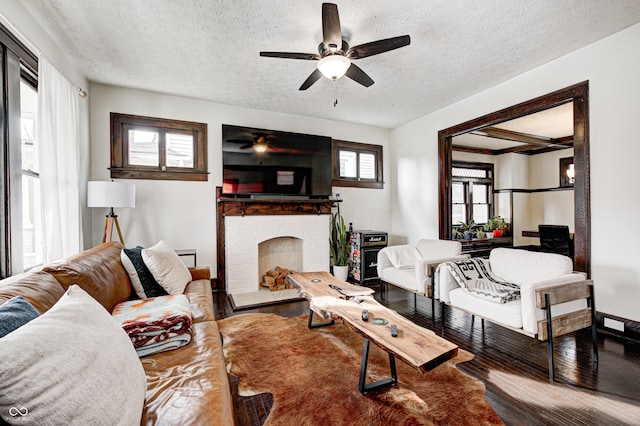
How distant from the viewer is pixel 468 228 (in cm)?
607

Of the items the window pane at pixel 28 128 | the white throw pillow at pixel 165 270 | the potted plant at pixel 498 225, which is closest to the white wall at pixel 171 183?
the window pane at pixel 28 128

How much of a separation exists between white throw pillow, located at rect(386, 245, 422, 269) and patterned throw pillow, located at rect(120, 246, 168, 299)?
259cm

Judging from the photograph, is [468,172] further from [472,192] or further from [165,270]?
[165,270]

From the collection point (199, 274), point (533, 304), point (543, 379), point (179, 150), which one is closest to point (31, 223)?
point (199, 274)

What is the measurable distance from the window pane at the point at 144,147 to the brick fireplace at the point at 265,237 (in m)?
0.98

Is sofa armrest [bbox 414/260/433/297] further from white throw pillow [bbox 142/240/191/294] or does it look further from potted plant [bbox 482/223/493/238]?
potted plant [bbox 482/223/493/238]

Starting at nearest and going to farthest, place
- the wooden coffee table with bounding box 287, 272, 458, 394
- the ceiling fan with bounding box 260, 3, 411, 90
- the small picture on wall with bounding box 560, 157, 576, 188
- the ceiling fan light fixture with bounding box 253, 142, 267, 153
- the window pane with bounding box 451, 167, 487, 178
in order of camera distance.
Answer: the wooden coffee table with bounding box 287, 272, 458, 394 → the ceiling fan with bounding box 260, 3, 411, 90 → the ceiling fan light fixture with bounding box 253, 142, 267, 153 → the small picture on wall with bounding box 560, 157, 576, 188 → the window pane with bounding box 451, 167, 487, 178

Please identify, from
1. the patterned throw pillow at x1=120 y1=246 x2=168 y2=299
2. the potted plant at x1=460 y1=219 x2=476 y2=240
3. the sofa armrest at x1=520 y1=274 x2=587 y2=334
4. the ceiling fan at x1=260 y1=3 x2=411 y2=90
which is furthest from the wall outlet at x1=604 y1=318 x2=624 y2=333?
the patterned throw pillow at x1=120 y1=246 x2=168 y2=299

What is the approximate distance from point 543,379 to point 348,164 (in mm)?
4107

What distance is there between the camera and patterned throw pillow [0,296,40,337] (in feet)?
2.86

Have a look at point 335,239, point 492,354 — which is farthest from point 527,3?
point 335,239

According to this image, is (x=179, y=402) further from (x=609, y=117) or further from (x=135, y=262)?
(x=609, y=117)

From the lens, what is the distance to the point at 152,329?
1622mm

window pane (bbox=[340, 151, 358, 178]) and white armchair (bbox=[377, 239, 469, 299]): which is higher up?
window pane (bbox=[340, 151, 358, 178])
